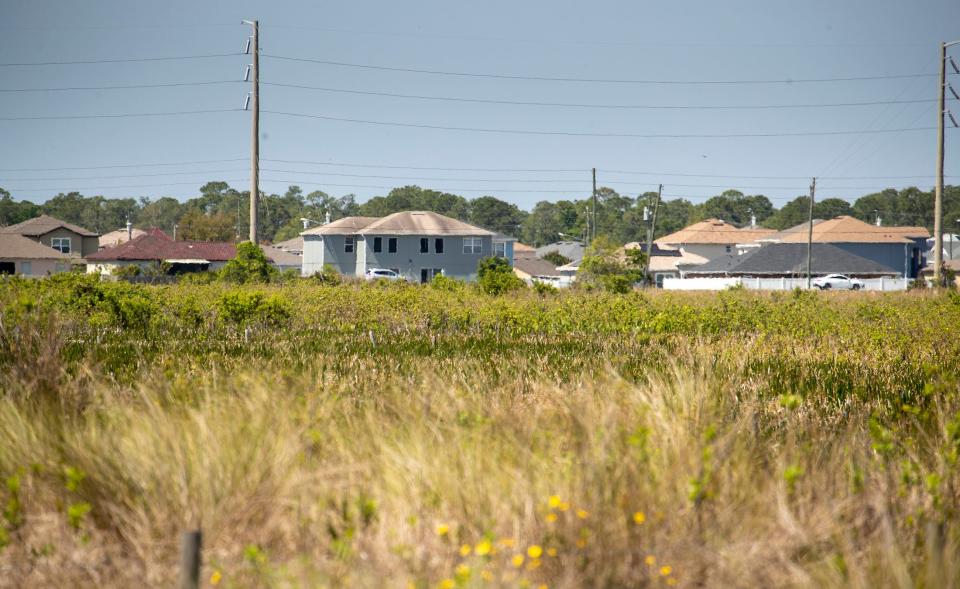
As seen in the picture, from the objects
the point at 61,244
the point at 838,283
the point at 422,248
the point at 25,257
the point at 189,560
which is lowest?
the point at 838,283

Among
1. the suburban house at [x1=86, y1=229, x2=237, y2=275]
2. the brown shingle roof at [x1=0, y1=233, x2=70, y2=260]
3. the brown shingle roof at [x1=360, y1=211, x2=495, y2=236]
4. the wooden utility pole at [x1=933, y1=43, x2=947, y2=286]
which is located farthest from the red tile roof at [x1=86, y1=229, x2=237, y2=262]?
the wooden utility pole at [x1=933, y1=43, x2=947, y2=286]

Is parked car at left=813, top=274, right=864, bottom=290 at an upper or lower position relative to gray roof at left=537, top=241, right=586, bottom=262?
lower

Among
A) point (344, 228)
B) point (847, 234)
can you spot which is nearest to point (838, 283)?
point (847, 234)

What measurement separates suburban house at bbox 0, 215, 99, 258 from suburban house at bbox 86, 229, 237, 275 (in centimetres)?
497

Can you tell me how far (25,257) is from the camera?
217ft

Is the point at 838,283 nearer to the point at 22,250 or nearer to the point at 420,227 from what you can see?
the point at 420,227

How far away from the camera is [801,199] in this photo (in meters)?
152

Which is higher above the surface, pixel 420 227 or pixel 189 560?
pixel 420 227

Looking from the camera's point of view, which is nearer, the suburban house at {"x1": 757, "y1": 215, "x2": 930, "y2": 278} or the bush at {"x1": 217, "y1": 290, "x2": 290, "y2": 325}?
the bush at {"x1": 217, "y1": 290, "x2": 290, "y2": 325}

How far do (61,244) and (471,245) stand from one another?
33.9m

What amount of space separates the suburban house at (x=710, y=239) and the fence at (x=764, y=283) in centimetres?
3308

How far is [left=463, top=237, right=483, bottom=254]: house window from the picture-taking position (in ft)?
230

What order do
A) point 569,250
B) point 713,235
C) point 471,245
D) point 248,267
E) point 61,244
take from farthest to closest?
point 569,250 < point 713,235 < point 61,244 < point 471,245 < point 248,267

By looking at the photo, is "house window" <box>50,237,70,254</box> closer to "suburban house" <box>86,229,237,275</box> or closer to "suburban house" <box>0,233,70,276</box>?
"suburban house" <box>86,229,237,275</box>
